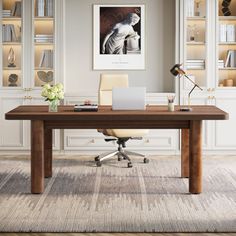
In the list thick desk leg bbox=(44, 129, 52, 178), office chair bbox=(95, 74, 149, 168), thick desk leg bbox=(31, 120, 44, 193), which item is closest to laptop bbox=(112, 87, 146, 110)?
thick desk leg bbox=(31, 120, 44, 193)

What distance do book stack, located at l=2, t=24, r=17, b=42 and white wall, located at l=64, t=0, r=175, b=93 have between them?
0.73 meters

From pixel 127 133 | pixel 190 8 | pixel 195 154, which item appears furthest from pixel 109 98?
pixel 195 154

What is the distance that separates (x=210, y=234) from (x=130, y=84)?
4.02 metres

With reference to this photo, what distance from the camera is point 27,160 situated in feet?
24.1

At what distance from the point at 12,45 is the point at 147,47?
177 cm

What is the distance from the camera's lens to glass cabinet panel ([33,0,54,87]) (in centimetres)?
763

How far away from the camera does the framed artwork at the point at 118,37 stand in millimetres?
7934

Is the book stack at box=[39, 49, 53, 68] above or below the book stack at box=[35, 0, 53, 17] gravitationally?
below

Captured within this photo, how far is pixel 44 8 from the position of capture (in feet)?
25.0

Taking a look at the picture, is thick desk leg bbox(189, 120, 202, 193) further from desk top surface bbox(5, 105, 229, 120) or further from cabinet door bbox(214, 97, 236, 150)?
cabinet door bbox(214, 97, 236, 150)

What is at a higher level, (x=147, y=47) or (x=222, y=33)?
(x=222, y=33)

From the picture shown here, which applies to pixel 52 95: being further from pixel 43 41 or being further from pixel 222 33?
pixel 222 33

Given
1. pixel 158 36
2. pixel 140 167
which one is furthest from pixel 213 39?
pixel 140 167

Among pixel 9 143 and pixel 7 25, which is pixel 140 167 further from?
pixel 7 25
